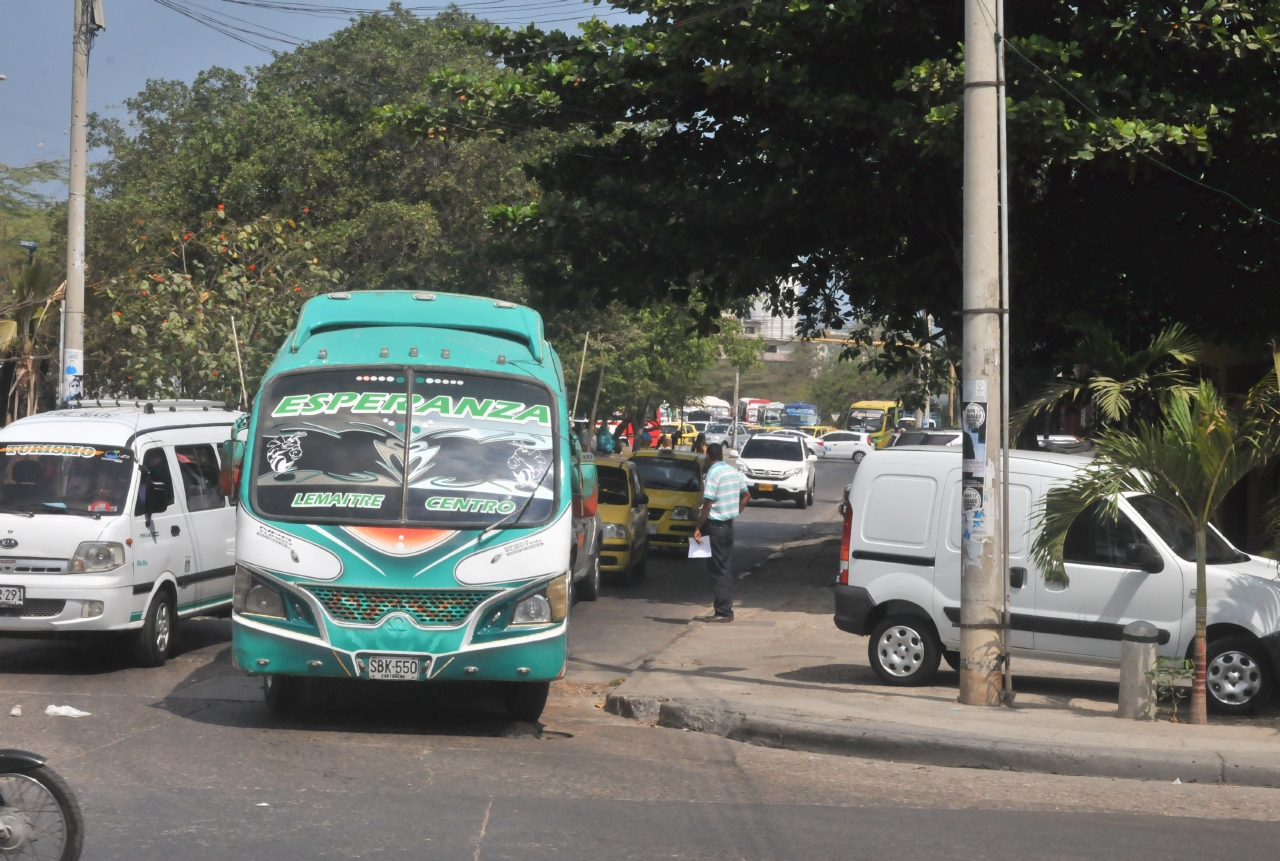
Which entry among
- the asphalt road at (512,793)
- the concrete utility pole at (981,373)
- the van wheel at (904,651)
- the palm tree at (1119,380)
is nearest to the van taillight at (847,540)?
the van wheel at (904,651)

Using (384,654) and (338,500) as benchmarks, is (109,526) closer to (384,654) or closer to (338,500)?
(338,500)

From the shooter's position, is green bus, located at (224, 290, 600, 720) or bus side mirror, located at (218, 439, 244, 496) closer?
green bus, located at (224, 290, 600, 720)

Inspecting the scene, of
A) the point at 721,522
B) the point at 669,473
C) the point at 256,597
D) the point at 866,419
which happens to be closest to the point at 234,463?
the point at 256,597

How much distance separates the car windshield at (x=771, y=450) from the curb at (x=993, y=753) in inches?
1028

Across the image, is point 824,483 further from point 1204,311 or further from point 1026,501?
point 1026,501

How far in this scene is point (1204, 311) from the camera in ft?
51.4

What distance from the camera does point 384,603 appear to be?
327 inches

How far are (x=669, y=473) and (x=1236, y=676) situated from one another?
1308 cm

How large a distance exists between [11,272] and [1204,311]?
71.8 feet

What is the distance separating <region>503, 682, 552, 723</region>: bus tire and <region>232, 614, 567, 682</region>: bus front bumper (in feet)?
1.34

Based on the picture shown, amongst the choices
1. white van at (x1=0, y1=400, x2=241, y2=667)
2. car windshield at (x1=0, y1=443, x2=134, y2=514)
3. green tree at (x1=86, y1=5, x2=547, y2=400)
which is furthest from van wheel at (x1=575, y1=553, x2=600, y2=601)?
green tree at (x1=86, y1=5, x2=547, y2=400)

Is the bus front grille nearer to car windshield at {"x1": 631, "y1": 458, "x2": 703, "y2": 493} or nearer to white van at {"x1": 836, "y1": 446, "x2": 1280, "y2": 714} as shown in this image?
white van at {"x1": 836, "y1": 446, "x2": 1280, "y2": 714}

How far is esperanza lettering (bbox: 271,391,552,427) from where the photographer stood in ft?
29.4

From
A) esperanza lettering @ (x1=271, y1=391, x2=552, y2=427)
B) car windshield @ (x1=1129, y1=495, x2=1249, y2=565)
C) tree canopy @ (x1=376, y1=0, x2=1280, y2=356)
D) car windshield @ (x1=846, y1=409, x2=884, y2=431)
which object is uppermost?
tree canopy @ (x1=376, y1=0, x2=1280, y2=356)
